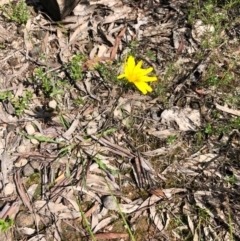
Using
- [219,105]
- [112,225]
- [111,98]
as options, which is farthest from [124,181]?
[219,105]

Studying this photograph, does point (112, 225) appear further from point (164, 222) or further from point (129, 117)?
point (129, 117)

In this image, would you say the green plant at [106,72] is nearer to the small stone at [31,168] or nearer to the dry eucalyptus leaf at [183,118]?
the dry eucalyptus leaf at [183,118]

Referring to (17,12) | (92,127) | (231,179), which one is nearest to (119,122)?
(92,127)

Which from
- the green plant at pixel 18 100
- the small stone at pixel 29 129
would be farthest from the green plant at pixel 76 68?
the small stone at pixel 29 129

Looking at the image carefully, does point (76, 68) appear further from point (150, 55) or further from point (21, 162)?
point (21, 162)

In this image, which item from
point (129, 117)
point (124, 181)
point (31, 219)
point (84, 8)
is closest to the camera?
point (31, 219)

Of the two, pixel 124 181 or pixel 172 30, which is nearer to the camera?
pixel 124 181

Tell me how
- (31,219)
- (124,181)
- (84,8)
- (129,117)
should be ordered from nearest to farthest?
1. (31,219)
2. (124,181)
3. (129,117)
4. (84,8)
